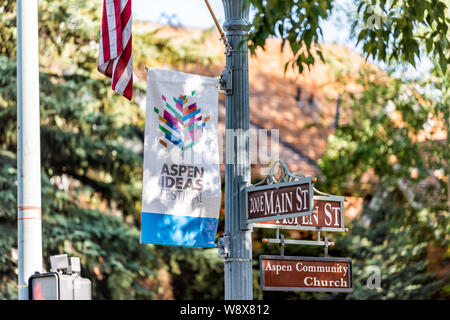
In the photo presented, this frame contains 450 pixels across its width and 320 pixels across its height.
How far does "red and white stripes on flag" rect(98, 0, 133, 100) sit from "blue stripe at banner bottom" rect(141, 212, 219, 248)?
4.84ft

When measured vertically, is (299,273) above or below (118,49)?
below

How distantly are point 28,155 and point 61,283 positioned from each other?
167 centimetres

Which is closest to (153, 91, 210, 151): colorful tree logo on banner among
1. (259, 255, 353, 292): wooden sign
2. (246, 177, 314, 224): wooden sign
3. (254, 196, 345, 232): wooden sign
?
(246, 177, 314, 224): wooden sign

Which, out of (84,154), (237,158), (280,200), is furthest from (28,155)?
(84,154)

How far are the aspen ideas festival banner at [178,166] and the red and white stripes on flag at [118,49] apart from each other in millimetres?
460

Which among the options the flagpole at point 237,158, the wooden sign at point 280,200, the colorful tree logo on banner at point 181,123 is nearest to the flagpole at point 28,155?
the colorful tree logo on banner at point 181,123

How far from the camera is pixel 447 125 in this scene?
19.2 m

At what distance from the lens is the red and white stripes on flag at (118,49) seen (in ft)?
29.2

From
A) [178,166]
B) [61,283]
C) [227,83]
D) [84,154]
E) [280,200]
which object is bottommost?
[61,283]

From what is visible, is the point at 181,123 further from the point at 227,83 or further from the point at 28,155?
the point at 28,155

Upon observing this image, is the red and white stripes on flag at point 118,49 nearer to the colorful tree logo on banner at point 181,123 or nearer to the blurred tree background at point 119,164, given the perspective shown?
the colorful tree logo on banner at point 181,123

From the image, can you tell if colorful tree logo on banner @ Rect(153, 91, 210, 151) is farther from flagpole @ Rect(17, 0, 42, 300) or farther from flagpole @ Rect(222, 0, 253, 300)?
flagpole @ Rect(17, 0, 42, 300)

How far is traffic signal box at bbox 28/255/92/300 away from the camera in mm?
6551

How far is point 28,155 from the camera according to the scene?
25.4 feet
